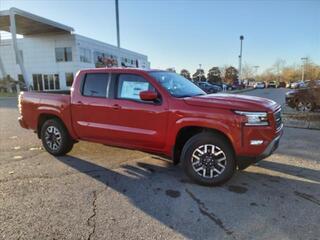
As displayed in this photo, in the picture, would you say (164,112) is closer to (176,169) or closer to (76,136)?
(176,169)

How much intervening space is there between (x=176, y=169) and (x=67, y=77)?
37258mm

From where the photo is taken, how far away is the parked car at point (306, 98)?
11.3 meters

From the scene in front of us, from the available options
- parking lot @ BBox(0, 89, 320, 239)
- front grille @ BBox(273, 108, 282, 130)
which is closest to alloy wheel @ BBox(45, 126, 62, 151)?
parking lot @ BBox(0, 89, 320, 239)

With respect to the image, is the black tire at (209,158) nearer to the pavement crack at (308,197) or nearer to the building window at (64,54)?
the pavement crack at (308,197)

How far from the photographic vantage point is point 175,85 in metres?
5.50

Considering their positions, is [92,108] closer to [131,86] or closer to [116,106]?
[116,106]

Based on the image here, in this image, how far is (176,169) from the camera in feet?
18.7

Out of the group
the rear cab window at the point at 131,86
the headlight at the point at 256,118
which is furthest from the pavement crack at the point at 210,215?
the rear cab window at the point at 131,86

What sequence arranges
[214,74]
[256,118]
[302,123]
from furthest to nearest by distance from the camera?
[214,74] → [302,123] → [256,118]

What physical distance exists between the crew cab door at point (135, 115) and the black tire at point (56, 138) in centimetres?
139

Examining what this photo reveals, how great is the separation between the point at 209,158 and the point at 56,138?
3.51 metres

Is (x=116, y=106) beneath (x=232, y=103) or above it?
beneath

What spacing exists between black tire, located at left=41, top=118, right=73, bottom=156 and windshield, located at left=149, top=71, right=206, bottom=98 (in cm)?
243

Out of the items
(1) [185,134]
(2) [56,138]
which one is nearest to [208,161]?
(1) [185,134]
